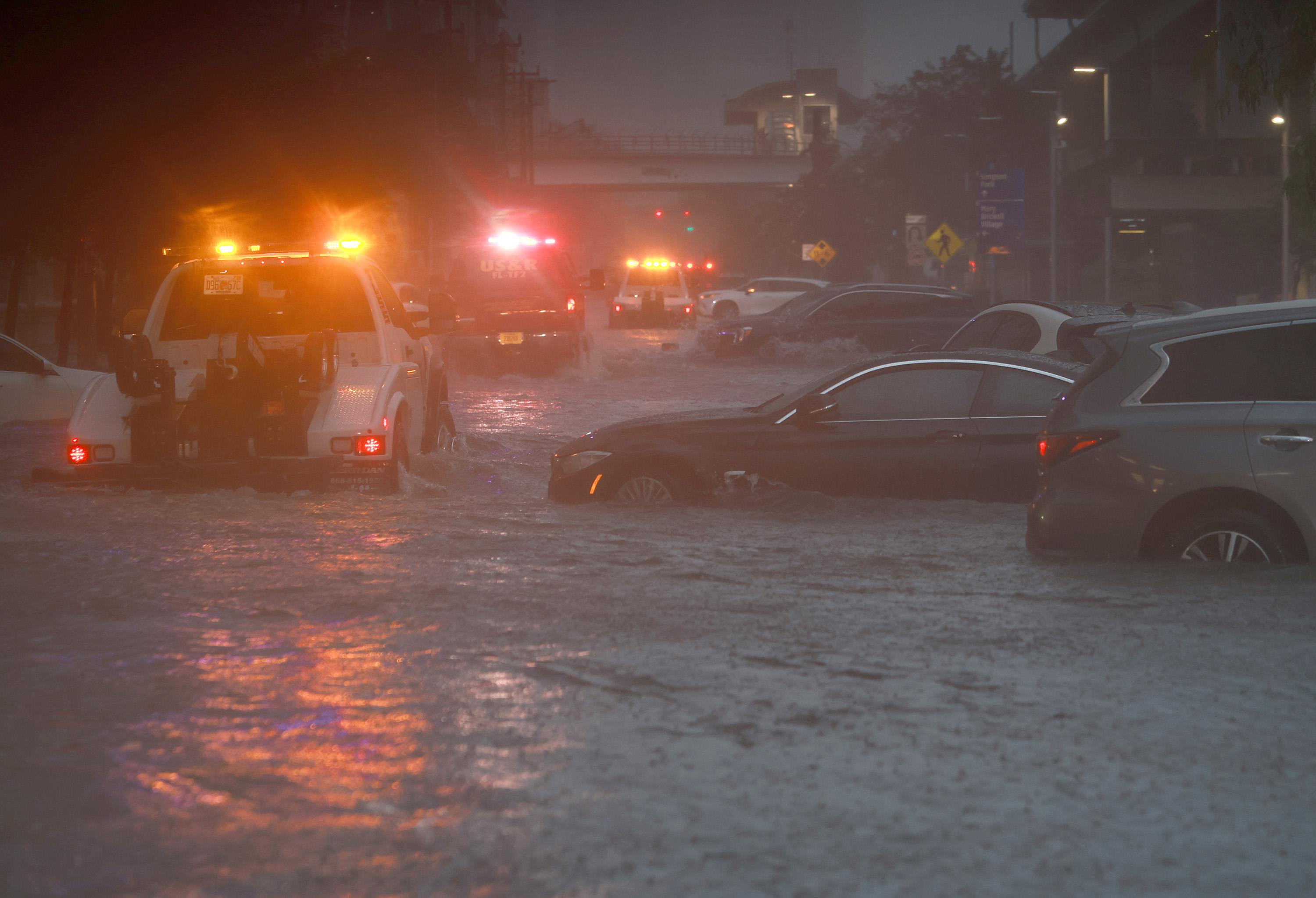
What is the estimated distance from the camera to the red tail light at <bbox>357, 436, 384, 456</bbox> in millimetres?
9586

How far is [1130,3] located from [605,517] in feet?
182

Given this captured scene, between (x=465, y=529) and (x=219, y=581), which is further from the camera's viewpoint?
(x=465, y=529)

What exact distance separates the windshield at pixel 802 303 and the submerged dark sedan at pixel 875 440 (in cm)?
1676

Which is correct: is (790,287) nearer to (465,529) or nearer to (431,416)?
(431,416)

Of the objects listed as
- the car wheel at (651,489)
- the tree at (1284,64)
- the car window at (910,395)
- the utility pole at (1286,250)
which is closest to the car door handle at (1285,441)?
the car window at (910,395)

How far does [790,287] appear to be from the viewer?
46219 millimetres

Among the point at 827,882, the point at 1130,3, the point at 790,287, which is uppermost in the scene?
the point at 1130,3

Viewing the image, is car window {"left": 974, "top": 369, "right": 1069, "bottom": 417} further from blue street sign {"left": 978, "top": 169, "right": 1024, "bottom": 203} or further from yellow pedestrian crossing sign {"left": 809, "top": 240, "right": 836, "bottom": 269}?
yellow pedestrian crossing sign {"left": 809, "top": 240, "right": 836, "bottom": 269}

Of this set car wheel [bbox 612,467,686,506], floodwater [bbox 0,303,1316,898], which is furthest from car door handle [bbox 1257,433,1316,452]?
car wheel [bbox 612,467,686,506]

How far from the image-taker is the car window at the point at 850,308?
25.5m

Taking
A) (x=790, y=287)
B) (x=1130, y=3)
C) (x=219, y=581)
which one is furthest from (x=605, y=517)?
(x=1130, y=3)

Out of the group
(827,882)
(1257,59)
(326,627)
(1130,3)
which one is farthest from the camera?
(1130,3)

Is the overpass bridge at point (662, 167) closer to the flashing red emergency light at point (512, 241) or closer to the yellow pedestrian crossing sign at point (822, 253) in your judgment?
the yellow pedestrian crossing sign at point (822, 253)

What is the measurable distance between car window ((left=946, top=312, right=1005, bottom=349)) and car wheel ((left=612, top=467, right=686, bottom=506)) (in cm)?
505
